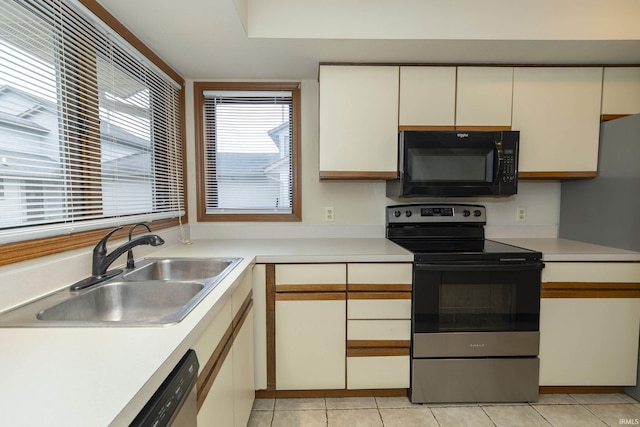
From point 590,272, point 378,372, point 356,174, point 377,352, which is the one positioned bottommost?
point 378,372

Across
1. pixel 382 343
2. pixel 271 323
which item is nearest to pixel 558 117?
pixel 382 343

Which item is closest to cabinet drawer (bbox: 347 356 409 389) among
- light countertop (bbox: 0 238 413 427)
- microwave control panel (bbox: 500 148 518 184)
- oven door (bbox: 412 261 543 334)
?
oven door (bbox: 412 261 543 334)

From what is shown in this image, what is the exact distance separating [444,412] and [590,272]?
3.81 feet

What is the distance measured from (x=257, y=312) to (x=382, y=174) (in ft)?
3.73

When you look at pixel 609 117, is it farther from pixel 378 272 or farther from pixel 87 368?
pixel 87 368

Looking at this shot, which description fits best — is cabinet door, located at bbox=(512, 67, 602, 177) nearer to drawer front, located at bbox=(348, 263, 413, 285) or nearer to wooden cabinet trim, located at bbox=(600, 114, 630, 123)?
wooden cabinet trim, located at bbox=(600, 114, 630, 123)

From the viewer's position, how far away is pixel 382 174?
205 cm

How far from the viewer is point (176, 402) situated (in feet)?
2.39

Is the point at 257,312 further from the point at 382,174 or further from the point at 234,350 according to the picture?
the point at 382,174

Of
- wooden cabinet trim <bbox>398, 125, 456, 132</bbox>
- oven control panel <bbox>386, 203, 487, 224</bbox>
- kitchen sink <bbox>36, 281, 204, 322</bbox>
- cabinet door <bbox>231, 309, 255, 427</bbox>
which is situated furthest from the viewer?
oven control panel <bbox>386, 203, 487, 224</bbox>

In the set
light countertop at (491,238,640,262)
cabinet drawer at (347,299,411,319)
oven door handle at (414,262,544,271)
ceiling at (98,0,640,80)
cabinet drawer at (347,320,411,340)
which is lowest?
cabinet drawer at (347,320,411,340)

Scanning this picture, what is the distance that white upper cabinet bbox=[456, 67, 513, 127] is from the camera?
79.5 inches

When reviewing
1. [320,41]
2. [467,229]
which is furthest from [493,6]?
[467,229]

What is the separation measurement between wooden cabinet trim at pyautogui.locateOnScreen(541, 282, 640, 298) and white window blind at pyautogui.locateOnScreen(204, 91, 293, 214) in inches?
68.1
